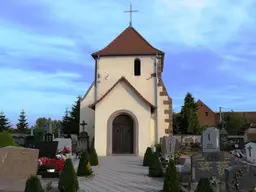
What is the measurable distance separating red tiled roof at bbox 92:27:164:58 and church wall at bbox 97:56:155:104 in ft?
1.33

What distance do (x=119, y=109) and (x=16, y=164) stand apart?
53.1ft

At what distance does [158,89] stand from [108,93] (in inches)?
162

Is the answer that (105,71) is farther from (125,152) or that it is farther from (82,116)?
(125,152)

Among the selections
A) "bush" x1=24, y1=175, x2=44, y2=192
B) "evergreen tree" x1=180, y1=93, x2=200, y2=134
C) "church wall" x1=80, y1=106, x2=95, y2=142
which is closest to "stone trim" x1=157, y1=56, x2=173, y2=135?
"church wall" x1=80, y1=106, x2=95, y2=142

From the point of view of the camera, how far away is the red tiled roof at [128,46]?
2827cm

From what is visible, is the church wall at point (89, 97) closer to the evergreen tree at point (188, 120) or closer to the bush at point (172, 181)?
the evergreen tree at point (188, 120)

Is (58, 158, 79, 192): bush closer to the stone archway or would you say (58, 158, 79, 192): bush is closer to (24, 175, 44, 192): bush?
(24, 175, 44, 192): bush

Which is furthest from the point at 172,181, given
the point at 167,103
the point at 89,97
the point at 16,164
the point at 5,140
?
the point at 89,97

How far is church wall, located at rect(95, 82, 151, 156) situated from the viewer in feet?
83.0

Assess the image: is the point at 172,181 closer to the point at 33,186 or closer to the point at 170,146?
the point at 33,186

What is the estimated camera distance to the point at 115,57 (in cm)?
2830

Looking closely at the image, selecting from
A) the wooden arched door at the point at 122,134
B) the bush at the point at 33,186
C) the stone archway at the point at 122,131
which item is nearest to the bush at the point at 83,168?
the bush at the point at 33,186

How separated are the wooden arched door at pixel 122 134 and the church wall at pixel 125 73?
2.83m

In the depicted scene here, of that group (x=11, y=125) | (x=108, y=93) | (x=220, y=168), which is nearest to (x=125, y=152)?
(x=108, y=93)
